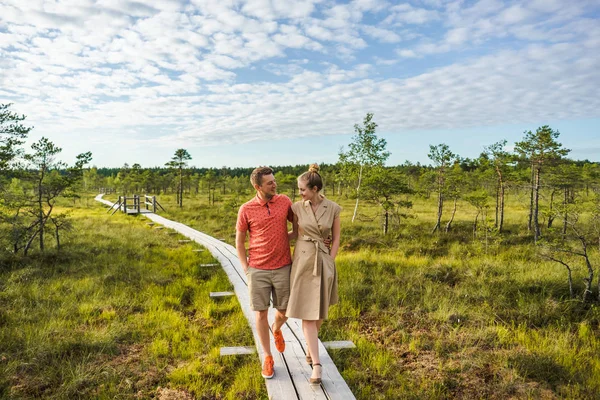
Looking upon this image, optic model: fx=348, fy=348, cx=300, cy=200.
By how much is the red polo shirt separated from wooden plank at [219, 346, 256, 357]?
4.75 feet

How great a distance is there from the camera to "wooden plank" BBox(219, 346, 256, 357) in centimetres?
411

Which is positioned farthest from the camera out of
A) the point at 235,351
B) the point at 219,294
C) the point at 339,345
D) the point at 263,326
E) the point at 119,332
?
the point at 219,294

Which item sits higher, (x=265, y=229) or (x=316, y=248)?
(x=265, y=229)

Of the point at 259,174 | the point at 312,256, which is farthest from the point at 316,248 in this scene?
the point at 259,174

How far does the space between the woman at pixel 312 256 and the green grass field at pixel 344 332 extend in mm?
999

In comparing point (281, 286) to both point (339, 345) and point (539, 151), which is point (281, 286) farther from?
point (539, 151)

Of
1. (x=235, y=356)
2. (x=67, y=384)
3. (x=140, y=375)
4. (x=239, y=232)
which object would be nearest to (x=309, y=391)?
(x=235, y=356)

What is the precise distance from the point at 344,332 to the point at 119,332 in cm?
308

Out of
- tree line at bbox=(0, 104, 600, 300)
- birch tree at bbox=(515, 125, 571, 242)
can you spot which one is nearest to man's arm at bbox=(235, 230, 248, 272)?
tree line at bbox=(0, 104, 600, 300)

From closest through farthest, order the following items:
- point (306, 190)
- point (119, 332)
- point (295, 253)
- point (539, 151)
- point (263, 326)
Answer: point (306, 190), point (295, 253), point (263, 326), point (119, 332), point (539, 151)

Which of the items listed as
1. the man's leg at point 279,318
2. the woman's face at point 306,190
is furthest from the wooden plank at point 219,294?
the woman's face at point 306,190

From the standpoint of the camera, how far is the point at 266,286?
3.35 m

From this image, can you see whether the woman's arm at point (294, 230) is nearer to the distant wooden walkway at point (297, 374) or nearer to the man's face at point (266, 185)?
the man's face at point (266, 185)

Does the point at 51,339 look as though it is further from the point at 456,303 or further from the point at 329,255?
the point at 456,303
